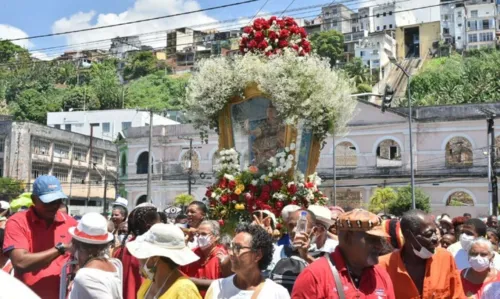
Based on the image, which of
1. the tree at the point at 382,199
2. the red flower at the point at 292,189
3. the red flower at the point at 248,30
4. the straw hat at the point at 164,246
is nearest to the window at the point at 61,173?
the tree at the point at 382,199

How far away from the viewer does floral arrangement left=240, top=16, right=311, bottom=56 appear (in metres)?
9.37

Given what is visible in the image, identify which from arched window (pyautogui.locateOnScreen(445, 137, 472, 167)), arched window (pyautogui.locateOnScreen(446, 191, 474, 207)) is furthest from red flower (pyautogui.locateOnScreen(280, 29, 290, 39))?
arched window (pyautogui.locateOnScreen(445, 137, 472, 167))

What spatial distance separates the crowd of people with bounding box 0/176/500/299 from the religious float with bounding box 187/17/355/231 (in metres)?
2.37

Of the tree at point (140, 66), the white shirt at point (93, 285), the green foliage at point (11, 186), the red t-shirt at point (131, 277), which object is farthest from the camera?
the tree at point (140, 66)

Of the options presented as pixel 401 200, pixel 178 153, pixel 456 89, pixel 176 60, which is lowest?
pixel 401 200

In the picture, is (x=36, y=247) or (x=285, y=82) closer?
(x=36, y=247)

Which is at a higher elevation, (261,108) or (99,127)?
(99,127)

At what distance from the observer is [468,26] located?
10150 centimetres

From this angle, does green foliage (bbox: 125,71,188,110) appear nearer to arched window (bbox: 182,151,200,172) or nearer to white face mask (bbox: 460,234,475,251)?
arched window (bbox: 182,151,200,172)

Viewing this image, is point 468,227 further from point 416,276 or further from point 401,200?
point 401,200

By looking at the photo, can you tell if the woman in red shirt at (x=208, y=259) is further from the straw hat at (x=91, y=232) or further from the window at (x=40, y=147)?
the window at (x=40, y=147)

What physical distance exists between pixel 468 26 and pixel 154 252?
10416cm

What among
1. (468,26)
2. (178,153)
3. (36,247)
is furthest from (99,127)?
(36,247)

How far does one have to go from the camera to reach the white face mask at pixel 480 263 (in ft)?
20.1
